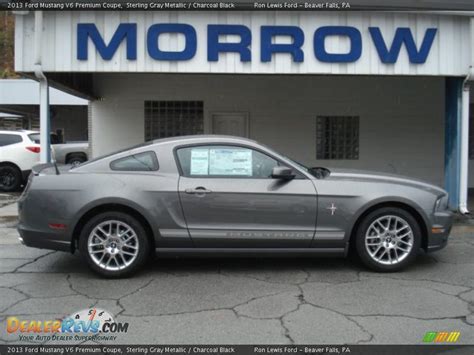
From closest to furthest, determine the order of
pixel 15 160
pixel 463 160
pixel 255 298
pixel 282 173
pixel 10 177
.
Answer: pixel 255 298 → pixel 282 173 → pixel 463 160 → pixel 15 160 → pixel 10 177

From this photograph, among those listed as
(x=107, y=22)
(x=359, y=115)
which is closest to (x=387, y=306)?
(x=107, y=22)

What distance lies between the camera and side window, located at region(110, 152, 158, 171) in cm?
563

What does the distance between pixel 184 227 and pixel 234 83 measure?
7.64 metres

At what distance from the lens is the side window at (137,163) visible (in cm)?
563

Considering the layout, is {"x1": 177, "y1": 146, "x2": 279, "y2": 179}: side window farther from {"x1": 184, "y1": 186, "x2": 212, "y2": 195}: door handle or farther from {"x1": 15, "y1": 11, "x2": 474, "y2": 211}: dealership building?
{"x1": 15, "y1": 11, "x2": 474, "y2": 211}: dealership building

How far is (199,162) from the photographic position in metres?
5.64

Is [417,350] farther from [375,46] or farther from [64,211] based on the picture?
[375,46]

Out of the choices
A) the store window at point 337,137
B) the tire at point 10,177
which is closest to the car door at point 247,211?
the store window at point 337,137

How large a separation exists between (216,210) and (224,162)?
0.56 m

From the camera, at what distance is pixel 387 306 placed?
15.3 feet

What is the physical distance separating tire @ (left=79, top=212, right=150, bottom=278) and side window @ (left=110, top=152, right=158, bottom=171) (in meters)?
0.54

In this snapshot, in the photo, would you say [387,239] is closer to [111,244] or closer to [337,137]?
[111,244]

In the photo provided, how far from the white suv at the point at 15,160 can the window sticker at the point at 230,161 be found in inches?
371

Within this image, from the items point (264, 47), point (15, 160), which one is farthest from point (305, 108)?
point (15, 160)
